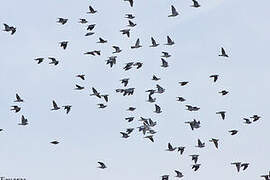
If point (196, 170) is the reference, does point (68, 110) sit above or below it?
above

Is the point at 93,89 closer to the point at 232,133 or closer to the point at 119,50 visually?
the point at 119,50

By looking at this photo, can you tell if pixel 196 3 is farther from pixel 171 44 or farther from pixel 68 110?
pixel 68 110

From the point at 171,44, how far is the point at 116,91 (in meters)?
9.92

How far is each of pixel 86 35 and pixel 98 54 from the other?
6871mm

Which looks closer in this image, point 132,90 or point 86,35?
point 86,35

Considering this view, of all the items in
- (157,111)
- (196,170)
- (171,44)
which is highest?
(171,44)

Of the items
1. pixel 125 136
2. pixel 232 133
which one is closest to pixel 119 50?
pixel 125 136

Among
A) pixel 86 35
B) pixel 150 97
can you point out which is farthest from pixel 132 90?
pixel 86 35

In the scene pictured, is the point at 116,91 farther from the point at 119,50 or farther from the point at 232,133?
the point at 232,133

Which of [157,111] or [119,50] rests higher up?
[119,50]

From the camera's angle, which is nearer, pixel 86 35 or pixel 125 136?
pixel 86 35

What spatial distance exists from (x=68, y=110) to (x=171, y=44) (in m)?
16.5

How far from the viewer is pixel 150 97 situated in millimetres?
114250

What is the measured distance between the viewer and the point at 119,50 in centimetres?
11344
